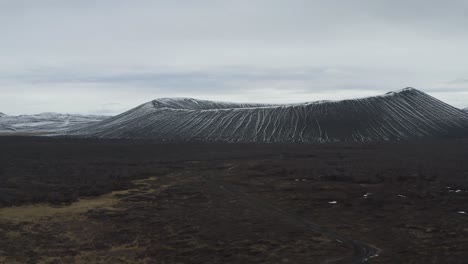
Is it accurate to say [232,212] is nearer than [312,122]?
→ Yes

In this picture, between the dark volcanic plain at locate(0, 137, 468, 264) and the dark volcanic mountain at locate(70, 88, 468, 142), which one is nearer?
the dark volcanic plain at locate(0, 137, 468, 264)

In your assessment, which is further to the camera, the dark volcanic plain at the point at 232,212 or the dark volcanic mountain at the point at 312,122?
the dark volcanic mountain at the point at 312,122

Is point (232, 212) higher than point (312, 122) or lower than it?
lower

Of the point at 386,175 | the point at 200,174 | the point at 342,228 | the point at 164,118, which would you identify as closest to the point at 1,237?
the point at 342,228

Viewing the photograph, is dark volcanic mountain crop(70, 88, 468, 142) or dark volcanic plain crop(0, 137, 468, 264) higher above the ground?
dark volcanic mountain crop(70, 88, 468, 142)

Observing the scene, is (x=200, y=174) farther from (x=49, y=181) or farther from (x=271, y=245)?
(x=271, y=245)
